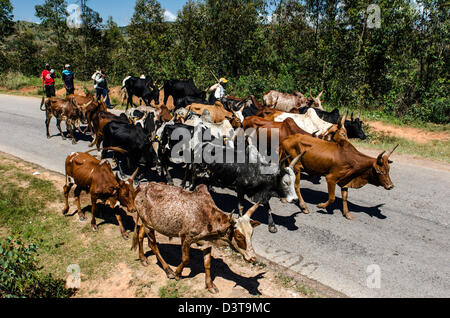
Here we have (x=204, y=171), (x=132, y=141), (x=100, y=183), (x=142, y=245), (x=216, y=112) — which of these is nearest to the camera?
(x=142, y=245)

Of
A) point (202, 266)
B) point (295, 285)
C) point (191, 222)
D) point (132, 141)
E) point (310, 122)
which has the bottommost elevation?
point (295, 285)

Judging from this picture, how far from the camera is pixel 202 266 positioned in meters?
6.14

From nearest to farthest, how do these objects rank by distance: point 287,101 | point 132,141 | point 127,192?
point 127,192, point 132,141, point 287,101

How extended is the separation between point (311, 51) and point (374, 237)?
697 inches

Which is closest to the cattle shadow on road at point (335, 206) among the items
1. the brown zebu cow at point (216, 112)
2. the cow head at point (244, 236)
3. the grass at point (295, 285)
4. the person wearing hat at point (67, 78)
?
the grass at point (295, 285)

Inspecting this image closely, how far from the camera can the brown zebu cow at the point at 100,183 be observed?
663cm

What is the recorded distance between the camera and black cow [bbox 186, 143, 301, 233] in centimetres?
739

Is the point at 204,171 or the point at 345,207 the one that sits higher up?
the point at 204,171

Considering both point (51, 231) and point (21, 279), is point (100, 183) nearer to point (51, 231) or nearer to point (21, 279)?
point (51, 231)

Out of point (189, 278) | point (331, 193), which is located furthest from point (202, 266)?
point (331, 193)

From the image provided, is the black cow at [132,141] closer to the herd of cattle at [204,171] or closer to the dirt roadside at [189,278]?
the herd of cattle at [204,171]

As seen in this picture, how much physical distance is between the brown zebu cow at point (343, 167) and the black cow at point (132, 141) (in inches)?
174

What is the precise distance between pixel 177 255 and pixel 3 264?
2.91 m

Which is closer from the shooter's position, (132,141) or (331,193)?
(331,193)
